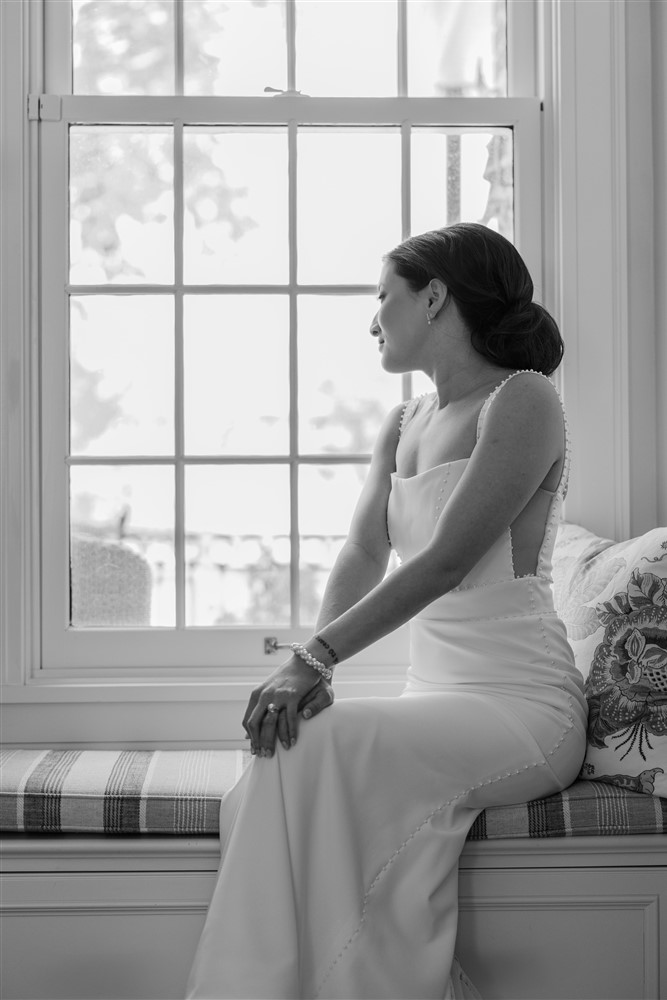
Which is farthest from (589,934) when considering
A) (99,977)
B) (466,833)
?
(99,977)

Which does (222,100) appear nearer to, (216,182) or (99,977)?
(216,182)

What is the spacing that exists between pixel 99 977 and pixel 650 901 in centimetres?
100

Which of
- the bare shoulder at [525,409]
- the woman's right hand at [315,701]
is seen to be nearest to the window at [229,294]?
the bare shoulder at [525,409]

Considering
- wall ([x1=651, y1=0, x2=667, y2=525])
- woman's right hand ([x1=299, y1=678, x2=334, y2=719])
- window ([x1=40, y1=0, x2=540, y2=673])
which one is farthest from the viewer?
window ([x1=40, y1=0, x2=540, y2=673])

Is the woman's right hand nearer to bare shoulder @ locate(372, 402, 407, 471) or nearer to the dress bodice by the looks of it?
the dress bodice

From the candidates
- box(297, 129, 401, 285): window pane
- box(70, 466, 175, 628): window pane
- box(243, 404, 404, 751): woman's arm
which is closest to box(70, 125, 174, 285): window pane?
box(297, 129, 401, 285): window pane

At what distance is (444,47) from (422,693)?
1.72 metres

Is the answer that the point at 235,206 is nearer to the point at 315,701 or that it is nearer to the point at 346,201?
the point at 346,201

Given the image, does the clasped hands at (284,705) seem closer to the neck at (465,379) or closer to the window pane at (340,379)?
the neck at (465,379)

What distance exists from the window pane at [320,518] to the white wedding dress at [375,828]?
2.41 feet

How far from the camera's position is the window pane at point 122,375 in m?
2.40

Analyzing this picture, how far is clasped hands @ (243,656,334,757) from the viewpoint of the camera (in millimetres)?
1546

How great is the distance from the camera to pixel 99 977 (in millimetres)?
1670

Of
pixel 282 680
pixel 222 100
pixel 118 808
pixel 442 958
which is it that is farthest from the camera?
pixel 222 100
